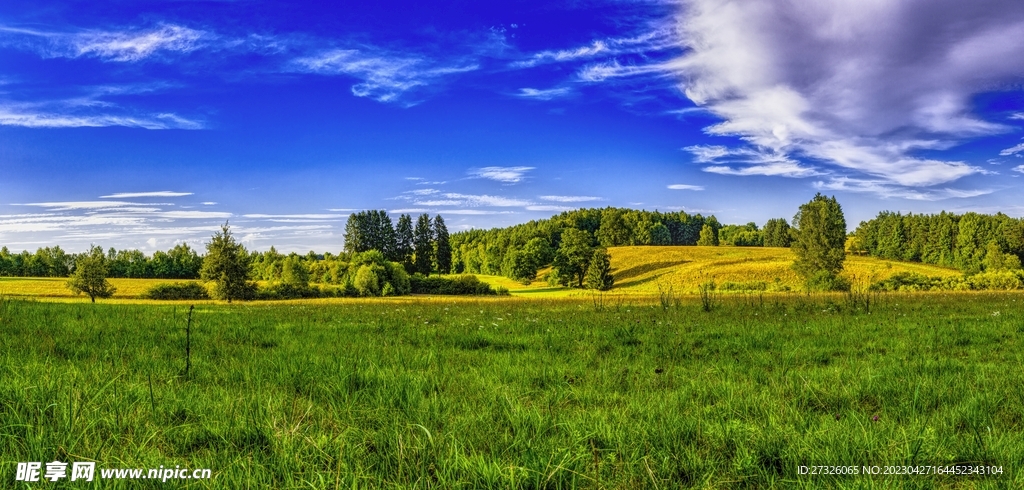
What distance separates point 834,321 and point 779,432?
10799mm

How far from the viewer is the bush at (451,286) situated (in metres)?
94.8

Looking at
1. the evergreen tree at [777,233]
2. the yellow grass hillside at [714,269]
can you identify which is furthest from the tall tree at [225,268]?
the evergreen tree at [777,233]

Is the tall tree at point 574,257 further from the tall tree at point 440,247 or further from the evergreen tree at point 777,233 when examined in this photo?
the evergreen tree at point 777,233

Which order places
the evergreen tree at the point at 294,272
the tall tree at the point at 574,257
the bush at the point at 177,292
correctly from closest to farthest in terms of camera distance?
the bush at the point at 177,292 < the evergreen tree at the point at 294,272 < the tall tree at the point at 574,257

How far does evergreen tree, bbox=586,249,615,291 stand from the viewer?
92062mm

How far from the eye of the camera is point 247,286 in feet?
229

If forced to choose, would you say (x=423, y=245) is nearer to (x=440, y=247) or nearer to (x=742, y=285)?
(x=440, y=247)

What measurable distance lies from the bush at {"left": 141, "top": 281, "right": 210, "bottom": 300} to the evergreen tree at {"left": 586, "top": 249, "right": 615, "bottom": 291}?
208 feet

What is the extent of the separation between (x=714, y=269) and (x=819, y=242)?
58.7ft

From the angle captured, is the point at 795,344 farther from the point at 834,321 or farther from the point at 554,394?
the point at 554,394

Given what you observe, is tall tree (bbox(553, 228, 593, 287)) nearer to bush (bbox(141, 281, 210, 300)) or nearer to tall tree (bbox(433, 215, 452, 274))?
tall tree (bbox(433, 215, 452, 274))

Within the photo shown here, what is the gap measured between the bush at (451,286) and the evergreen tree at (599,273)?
59.0 feet

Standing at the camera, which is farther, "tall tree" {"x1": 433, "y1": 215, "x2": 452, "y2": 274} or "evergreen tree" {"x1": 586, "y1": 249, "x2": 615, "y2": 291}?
"tall tree" {"x1": 433, "y1": 215, "x2": 452, "y2": 274}

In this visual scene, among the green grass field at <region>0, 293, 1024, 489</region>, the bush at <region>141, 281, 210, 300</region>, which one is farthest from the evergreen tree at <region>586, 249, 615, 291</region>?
the green grass field at <region>0, 293, 1024, 489</region>
